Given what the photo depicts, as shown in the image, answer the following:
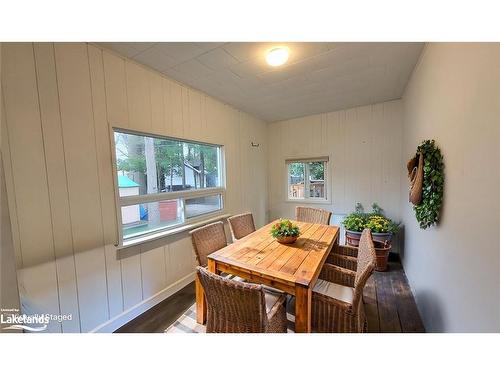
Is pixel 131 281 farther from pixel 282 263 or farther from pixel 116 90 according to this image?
pixel 116 90

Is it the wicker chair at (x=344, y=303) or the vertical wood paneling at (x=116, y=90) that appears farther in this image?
the vertical wood paneling at (x=116, y=90)

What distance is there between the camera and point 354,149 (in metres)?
3.40

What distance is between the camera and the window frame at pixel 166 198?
68.7 inches

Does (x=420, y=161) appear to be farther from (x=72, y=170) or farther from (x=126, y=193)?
(x=72, y=170)

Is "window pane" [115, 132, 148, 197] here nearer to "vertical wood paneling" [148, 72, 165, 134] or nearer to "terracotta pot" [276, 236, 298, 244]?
"vertical wood paneling" [148, 72, 165, 134]

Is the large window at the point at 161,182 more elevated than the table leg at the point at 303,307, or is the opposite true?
the large window at the point at 161,182

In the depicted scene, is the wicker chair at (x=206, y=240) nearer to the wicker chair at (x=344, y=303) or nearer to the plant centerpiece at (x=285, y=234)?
the plant centerpiece at (x=285, y=234)

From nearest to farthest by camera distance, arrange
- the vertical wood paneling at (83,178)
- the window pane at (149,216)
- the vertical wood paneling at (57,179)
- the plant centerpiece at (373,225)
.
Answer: the vertical wood paneling at (57,179) → the vertical wood paneling at (83,178) → the window pane at (149,216) → the plant centerpiece at (373,225)

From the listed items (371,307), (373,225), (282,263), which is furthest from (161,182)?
(373,225)

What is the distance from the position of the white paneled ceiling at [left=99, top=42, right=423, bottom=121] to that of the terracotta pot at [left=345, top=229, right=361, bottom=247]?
205 centimetres

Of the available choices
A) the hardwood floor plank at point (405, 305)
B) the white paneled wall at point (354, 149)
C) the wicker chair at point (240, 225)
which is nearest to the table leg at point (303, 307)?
the hardwood floor plank at point (405, 305)

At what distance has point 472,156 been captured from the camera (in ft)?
3.19

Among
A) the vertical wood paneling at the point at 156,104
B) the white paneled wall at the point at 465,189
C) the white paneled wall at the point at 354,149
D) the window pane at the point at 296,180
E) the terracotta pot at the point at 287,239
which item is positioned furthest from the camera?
the window pane at the point at 296,180

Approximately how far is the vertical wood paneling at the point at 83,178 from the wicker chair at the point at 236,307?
1.06 meters
